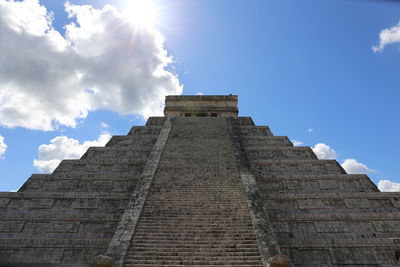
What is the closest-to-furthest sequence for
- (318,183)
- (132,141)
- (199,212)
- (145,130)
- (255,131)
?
(199,212), (318,183), (132,141), (255,131), (145,130)

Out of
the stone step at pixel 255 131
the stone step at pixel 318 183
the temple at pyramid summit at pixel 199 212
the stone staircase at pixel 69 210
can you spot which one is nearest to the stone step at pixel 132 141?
the temple at pyramid summit at pixel 199 212

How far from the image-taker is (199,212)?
8.16 m

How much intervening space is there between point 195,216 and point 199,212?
0.72 ft

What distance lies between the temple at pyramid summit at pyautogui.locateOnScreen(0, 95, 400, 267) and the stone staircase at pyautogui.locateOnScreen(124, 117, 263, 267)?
0.03 metres

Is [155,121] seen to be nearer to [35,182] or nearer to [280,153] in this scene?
[35,182]

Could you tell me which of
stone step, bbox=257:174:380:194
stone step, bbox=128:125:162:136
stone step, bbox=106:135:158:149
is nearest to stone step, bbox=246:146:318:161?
stone step, bbox=257:174:380:194

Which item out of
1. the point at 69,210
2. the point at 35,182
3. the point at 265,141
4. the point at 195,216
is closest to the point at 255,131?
the point at 265,141

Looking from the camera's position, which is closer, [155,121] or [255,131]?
[255,131]

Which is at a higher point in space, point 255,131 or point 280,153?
point 255,131

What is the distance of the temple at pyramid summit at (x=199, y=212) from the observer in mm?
6980

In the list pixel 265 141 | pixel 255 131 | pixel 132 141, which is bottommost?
pixel 132 141

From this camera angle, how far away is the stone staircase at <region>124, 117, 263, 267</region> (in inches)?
258

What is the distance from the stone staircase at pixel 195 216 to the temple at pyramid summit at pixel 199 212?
3 cm

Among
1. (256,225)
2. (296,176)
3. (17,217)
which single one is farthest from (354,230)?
(17,217)
